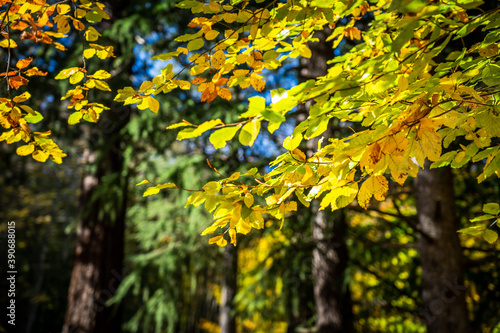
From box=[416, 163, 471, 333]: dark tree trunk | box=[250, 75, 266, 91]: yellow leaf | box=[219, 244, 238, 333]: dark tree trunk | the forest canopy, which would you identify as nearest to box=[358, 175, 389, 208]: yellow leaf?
the forest canopy

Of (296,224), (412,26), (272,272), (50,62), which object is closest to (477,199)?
(296,224)

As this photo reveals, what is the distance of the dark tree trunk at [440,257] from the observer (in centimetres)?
232

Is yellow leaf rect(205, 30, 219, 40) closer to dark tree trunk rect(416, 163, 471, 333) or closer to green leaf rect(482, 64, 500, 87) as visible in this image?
green leaf rect(482, 64, 500, 87)

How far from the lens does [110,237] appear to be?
15.6 ft

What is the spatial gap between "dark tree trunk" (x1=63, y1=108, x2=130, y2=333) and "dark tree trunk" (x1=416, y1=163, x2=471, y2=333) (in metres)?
3.49

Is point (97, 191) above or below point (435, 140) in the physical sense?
above

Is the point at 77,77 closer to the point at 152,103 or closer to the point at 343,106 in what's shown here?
the point at 152,103

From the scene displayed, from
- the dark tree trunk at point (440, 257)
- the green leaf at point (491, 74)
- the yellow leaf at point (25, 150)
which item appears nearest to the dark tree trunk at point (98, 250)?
the yellow leaf at point (25, 150)

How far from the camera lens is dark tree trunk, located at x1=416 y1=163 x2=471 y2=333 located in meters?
2.32

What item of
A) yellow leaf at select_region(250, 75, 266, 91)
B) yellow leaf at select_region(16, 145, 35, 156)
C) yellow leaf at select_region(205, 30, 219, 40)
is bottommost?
yellow leaf at select_region(16, 145, 35, 156)

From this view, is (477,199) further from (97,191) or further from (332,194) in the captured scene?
(97,191)

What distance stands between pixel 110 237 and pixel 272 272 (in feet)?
8.47

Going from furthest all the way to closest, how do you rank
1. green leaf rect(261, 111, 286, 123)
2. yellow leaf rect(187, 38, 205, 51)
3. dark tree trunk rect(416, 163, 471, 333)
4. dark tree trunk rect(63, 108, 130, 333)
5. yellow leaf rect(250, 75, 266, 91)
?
dark tree trunk rect(63, 108, 130, 333)
dark tree trunk rect(416, 163, 471, 333)
yellow leaf rect(250, 75, 266, 91)
yellow leaf rect(187, 38, 205, 51)
green leaf rect(261, 111, 286, 123)

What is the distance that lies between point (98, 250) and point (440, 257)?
4.36 meters
